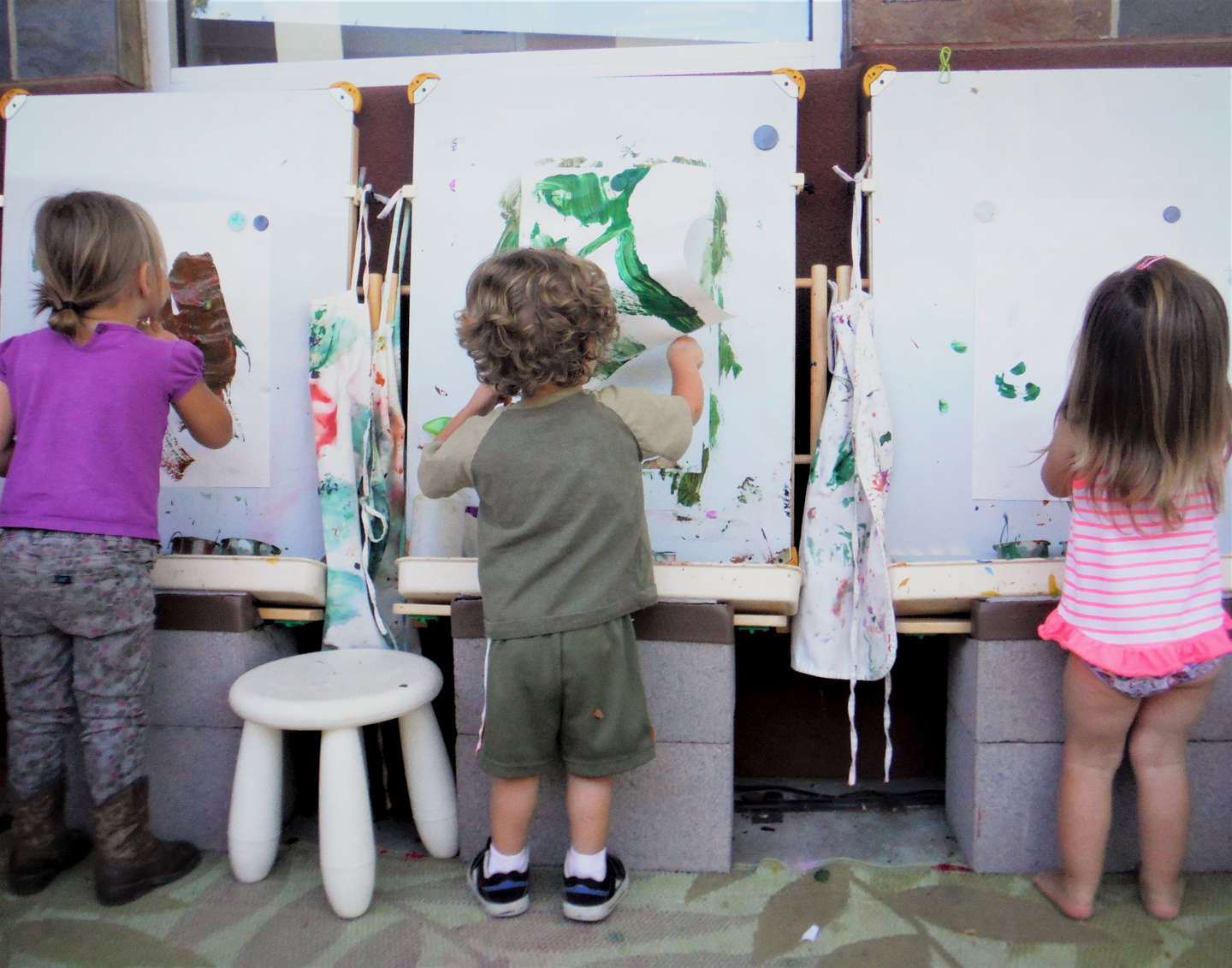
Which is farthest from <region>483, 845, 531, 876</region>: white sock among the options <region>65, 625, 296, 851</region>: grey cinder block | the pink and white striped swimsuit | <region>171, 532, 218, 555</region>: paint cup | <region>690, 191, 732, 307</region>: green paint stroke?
<region>690, 191, 732, 307</region>: green paint stroke

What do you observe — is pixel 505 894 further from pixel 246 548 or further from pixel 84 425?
pixel 84 425

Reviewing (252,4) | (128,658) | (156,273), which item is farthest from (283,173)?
(128,658)

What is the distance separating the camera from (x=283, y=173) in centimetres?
182

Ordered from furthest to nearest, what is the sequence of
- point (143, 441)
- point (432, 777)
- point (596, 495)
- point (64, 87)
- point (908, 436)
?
point (64, 87) → point (908, 436) → point (432, 777) → point (143, 441) → point (596, 495)

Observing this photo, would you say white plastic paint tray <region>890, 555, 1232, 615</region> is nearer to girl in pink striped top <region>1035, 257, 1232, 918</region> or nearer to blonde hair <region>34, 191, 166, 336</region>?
girl in pink striped top <region>1035, 257, 1232, 918</region>

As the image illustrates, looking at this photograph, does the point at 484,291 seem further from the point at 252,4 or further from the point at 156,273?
the point at 252,4

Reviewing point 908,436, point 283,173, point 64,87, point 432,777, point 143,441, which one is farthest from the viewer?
point 64,87

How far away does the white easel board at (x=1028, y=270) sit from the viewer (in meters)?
1.68

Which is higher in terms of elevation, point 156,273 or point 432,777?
point 156,273

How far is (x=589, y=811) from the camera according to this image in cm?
136

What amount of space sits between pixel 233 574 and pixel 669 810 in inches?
35.5

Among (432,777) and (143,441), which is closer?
(143,441)

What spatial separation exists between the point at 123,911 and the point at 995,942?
1.39 m

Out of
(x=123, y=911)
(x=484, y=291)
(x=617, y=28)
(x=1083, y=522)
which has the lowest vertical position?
(x=123, y=911)
